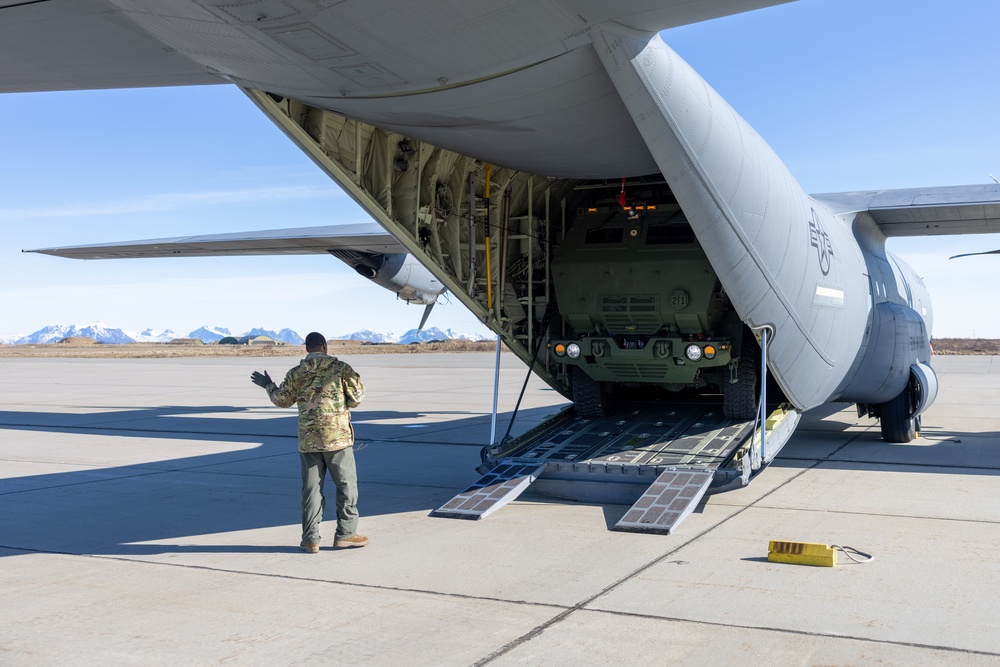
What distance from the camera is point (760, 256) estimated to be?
7.36 metres

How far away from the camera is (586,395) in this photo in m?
9.77

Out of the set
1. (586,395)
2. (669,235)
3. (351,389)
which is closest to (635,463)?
(586,395)

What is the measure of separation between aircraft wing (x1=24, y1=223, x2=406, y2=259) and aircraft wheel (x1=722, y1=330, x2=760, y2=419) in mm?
8849

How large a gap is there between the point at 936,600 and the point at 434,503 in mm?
4362

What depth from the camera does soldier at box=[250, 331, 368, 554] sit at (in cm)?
621

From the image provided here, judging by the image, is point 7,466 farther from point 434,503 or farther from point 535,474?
point 535,474

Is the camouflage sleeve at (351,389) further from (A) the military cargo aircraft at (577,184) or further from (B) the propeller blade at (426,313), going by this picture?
(B) the propeller blade at (426,313)

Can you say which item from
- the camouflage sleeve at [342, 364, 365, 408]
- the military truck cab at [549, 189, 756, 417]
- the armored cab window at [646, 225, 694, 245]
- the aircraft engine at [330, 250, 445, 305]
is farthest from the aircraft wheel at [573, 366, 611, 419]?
the aircraft engine at [330, 250, 445, 305]

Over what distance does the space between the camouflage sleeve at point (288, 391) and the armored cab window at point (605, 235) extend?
13.4ft

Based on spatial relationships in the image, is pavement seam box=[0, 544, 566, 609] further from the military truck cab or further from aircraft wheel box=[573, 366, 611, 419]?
aircraft wheel box=[573, 366, 611, 419]

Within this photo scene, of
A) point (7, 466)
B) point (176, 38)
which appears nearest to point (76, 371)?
point (7, 466)

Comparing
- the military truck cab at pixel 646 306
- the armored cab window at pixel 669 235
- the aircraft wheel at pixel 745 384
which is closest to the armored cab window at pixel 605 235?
the military truck cab at pixel 646 306

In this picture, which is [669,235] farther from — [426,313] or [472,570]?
[426,313]

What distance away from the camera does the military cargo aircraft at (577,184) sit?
17.4ft
